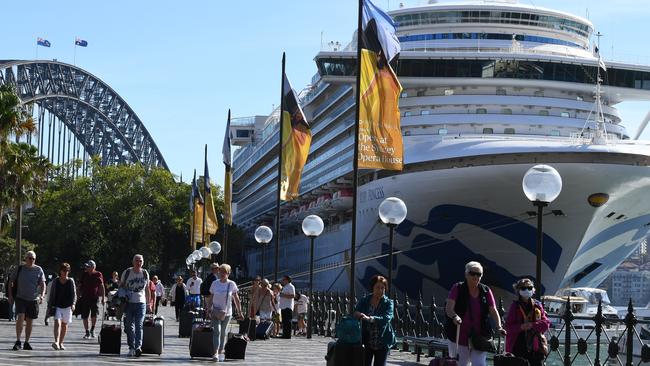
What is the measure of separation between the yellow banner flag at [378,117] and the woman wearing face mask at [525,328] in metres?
5.30

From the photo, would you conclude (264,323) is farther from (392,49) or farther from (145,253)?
(145,253)

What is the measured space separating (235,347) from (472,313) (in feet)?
22.9

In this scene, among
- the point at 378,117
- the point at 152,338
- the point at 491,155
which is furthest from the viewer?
the point at 491,155

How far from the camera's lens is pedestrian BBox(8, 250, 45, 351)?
19031 millimetres

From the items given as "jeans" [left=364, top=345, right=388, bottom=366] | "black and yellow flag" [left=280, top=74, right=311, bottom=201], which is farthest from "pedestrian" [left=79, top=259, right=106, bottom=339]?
"jeans" [left=364, top=345, right=388, bottom=366]

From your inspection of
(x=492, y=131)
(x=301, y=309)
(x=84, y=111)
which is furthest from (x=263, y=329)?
(x=84, y=111)

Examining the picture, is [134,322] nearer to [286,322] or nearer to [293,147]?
[293,147]

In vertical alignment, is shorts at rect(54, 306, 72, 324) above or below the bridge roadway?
above

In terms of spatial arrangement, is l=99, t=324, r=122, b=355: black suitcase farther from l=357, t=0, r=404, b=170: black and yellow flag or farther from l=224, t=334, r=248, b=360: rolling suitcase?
l=357, t=0, r=404, b=170: black and yellow flag

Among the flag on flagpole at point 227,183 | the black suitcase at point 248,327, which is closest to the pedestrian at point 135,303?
the black suitcase at point 248,327

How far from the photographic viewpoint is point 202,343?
19.3 metres

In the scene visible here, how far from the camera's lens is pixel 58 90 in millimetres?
136250

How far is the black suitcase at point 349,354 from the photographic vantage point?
1377 centimetres

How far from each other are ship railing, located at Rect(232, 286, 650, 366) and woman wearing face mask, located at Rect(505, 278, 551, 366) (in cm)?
188
